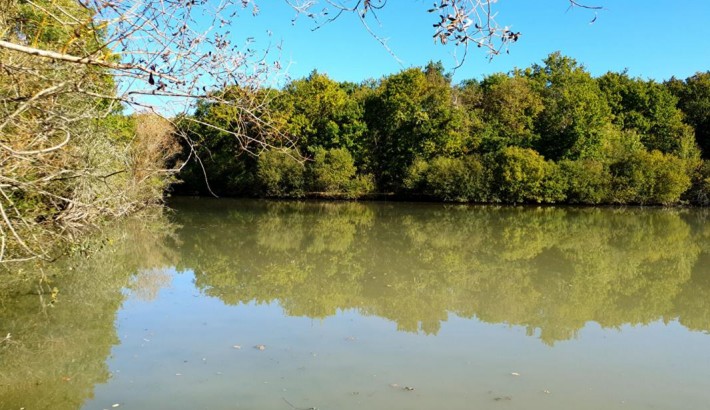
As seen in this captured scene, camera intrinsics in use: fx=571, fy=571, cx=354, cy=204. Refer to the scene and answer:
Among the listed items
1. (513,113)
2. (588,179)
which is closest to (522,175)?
(588,179)

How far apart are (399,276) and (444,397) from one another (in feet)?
17.7

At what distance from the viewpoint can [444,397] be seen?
14.9 feet

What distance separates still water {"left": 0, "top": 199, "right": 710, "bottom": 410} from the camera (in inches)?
184

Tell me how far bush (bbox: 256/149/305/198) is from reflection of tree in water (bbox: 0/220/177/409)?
2262 cm

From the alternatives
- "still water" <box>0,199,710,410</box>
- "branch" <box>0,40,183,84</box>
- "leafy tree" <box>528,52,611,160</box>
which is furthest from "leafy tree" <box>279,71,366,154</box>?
"branch" <box>0,40,183,84</box>

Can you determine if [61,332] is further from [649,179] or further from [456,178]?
[649,179]

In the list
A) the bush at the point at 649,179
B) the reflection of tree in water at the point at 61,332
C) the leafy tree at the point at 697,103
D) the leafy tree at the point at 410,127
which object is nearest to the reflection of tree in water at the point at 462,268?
the reflection of tree in water at the point at 61,332

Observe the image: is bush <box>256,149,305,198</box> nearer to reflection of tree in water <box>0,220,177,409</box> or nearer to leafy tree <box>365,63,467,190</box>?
leafy tree <box>365,63,467,190</box>

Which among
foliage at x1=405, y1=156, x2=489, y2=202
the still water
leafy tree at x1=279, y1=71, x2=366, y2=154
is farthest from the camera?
leafy tree at x1=279, y1=71, x2=366, y2=154

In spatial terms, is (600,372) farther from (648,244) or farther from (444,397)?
(648,244)

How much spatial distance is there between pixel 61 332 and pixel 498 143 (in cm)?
2867

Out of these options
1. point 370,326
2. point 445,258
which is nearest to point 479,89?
point 445,258

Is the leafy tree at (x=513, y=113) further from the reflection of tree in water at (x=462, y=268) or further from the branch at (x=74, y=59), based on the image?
the branch at (x=74, y=59)

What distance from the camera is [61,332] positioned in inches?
248
